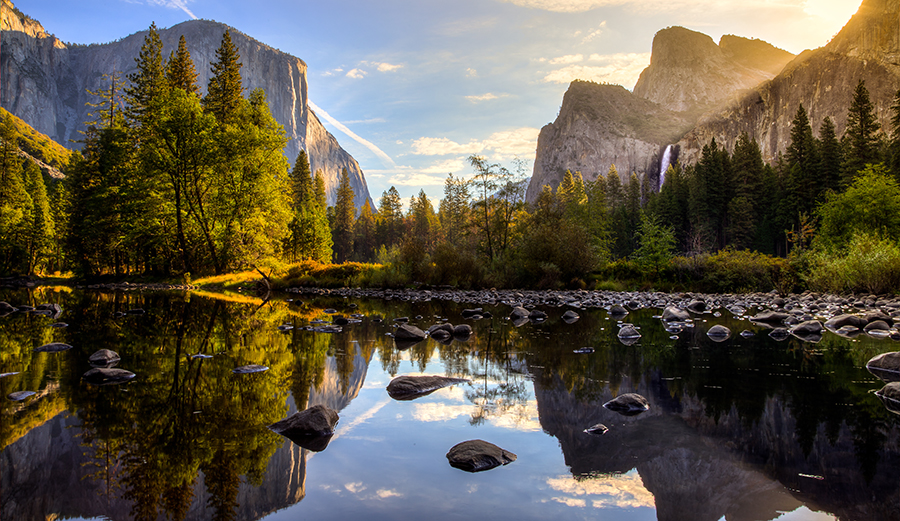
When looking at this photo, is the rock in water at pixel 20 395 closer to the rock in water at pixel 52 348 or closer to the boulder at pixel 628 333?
the rock in water at pixel 52 348

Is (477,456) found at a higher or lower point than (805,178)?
lower

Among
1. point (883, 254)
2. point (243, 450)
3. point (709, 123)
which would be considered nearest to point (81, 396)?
point (243, 450)

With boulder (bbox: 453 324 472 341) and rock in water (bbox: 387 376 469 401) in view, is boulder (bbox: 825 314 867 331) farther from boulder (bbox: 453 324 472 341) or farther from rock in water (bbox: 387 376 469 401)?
rock in water (bbox: 387 376 469 401)

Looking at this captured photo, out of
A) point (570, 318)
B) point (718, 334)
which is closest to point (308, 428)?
point (718, 334)

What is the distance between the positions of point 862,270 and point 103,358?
69.4 ft

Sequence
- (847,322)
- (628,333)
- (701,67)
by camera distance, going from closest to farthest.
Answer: (628,333), (847,322), (701,67)

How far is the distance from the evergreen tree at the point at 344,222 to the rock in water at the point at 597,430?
68600 millimetres

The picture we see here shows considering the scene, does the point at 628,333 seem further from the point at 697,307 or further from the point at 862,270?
the point at 862,270

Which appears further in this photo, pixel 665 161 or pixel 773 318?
pixel 665 161

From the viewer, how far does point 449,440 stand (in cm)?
296

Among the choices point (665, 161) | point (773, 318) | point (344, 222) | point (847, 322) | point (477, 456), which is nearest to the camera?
point (477, 456)

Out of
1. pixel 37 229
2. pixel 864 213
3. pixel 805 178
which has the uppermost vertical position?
pixel 805 178

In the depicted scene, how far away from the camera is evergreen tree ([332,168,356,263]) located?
69.1 meters

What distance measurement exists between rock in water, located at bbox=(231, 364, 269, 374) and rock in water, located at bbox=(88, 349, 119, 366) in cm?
153
